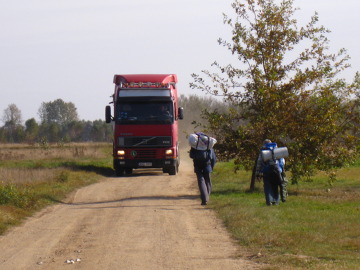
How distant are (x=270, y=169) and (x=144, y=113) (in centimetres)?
1257

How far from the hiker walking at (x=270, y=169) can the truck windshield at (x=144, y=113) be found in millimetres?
11935

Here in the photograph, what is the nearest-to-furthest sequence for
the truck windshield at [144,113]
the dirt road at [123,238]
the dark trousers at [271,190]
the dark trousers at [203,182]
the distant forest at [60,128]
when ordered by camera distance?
the dirt road at [123,238] < the dark trousers at [271,190] < the dark trousers at [203,182] < the truck windshield at [144,113] < the distant forest at [60,128]

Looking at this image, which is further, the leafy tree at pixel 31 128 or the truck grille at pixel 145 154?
the leafy tree at pixel 31 128

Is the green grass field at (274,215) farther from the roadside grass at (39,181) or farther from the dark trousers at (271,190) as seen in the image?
the dark trousers at (271,190)

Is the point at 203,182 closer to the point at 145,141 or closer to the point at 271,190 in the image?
the point at 271,190

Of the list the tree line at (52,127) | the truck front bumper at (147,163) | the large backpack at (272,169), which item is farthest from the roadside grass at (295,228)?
the tree line at (52,127)

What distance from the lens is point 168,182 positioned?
26688 millimetres

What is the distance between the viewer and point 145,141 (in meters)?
29.6

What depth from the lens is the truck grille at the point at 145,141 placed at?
96.9 ft

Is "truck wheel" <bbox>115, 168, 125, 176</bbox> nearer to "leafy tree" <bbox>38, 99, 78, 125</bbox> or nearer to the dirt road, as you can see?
the dirt road

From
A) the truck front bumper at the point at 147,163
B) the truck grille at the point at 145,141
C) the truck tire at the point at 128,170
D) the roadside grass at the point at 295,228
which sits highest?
the truck grille at the point at 145,141

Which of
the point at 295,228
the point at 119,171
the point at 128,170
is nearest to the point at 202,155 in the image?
the point at 295,228

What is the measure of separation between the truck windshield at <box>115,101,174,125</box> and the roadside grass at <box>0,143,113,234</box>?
2952mm

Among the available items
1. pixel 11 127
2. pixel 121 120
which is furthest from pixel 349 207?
pixel 11 127
